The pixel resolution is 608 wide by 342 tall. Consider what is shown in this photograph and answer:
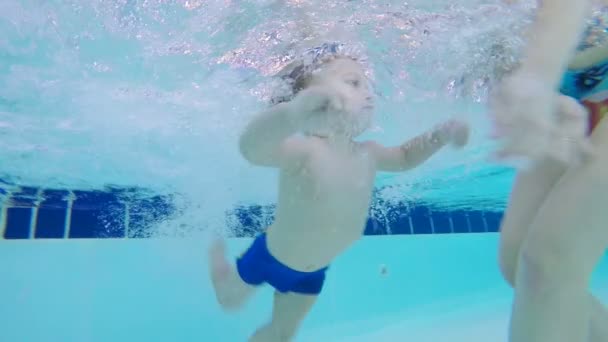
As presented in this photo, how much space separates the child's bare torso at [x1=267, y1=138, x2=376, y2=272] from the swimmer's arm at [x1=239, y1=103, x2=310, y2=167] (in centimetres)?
12

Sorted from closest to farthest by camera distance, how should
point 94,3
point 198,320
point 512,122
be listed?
point 512,122, point 94,3, point 198,320

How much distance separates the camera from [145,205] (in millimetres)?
11273

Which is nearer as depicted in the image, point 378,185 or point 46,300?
point 46,300

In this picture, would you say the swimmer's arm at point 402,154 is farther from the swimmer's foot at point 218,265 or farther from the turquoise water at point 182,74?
the swimmer's foot at point 218,265

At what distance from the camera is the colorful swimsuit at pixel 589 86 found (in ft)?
10.7

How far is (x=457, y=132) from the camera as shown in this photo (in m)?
3.91

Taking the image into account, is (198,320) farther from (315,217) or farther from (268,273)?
(315,217)

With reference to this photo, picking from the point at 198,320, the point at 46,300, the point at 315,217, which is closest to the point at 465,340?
the point at 198,320

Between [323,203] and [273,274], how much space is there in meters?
1.13

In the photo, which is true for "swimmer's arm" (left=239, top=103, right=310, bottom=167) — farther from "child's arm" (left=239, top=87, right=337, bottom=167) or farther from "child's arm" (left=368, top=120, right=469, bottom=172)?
"child's arm" (left=368, top=120, right=469, bottom=172)

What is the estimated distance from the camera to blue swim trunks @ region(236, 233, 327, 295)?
15.2 feet

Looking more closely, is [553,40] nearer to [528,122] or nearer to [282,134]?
[528,122]

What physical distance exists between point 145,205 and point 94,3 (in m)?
7.34

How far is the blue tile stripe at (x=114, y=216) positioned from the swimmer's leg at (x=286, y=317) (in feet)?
20.5
